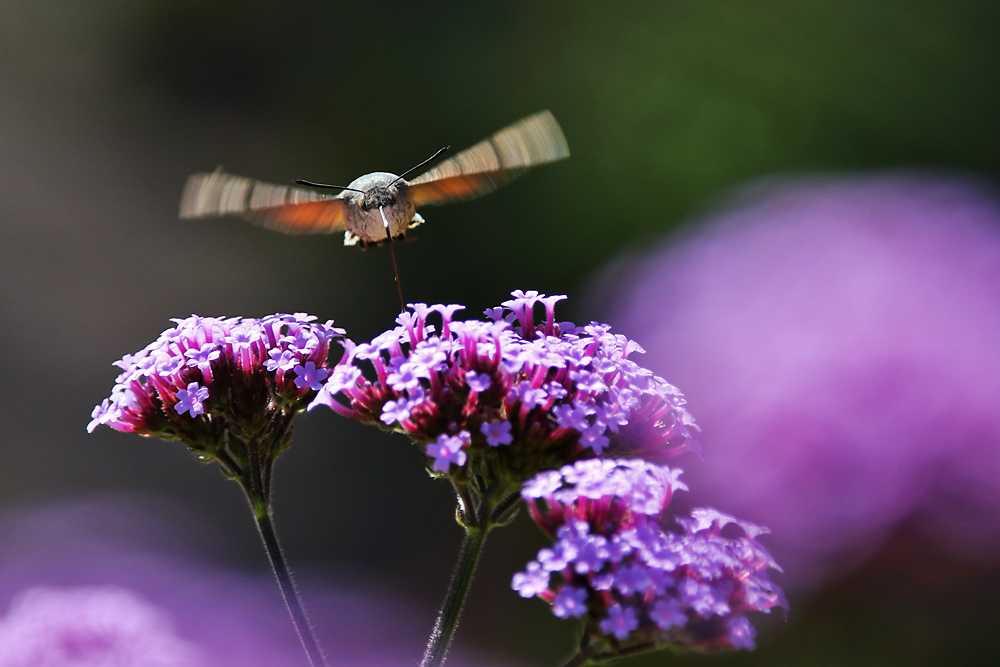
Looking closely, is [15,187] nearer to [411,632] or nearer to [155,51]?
[155,51]

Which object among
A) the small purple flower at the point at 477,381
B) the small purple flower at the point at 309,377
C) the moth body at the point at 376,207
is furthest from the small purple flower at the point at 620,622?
the moth body at the point at 376,207

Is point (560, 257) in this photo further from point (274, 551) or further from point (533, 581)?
point (533, 581)

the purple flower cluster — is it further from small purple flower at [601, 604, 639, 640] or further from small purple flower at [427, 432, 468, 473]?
small purple flower at [427, 432, 468, 473]

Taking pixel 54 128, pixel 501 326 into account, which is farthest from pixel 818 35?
pixel 54 128

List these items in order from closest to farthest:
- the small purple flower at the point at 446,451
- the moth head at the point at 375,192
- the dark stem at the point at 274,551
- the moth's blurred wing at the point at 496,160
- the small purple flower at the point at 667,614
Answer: the small purple flower at the point at 667,614 < the small purple flower at the point at 446,451 < the dark stem at the point at 274,551 < the moth's blurred wing at the point at 496,160 < the moth head at the point at 375,192

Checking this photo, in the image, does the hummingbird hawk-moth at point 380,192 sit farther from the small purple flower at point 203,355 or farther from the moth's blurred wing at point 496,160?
the small purple flower at point 203,355

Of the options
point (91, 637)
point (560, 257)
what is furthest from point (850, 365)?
point (560, 257)

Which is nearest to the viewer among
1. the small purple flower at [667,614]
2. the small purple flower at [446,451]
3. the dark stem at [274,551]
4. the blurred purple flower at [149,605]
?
the small purple flower at [667,614]
